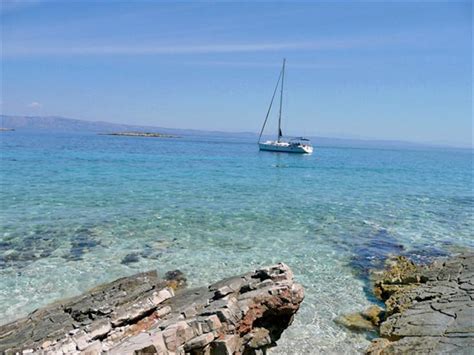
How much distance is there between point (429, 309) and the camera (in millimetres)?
11547

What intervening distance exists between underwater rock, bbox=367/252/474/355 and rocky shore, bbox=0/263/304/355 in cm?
325

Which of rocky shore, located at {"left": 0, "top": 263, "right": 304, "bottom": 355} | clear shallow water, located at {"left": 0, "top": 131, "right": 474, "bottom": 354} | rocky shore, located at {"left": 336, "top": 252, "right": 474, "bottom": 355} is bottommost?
clear shallow water, located at {"left": 0, "top": 131, "right": 474, "bottom": 354}

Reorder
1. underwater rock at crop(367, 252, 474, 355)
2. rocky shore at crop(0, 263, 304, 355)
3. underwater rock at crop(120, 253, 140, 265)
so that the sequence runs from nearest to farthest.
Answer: rocky shore at crop(0, 263, 304, 355) < underwater rock at crop(367, 252, 474, 355) < underwater rock at crop(120, 253, 140, 265)

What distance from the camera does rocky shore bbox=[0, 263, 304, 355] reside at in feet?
24.5

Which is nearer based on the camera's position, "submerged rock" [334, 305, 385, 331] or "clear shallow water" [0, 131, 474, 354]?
"submerged rock" [334, 305, 385, 331]

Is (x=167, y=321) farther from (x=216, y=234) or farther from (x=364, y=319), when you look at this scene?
(x=216, y=234)

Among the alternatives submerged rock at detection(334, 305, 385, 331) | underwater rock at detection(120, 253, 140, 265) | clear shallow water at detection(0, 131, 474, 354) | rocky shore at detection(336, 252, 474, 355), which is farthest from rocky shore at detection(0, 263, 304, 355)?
underwater rock at detection(120, 253, 140, 265)

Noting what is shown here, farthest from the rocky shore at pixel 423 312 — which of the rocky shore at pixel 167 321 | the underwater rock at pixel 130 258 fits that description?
the underwater rock at pixel 130 258

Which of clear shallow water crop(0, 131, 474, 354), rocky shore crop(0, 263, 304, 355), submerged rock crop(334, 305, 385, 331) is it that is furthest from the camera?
clear shallow water crop(0, 131, 474, 354)

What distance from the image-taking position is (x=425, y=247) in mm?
21312

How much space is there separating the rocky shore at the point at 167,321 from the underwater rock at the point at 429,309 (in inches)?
128

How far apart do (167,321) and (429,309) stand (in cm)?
761

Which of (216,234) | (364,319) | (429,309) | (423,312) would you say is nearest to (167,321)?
(364,319)

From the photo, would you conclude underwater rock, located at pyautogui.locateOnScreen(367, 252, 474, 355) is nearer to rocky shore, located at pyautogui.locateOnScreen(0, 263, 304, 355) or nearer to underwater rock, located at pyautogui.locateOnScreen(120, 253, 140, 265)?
rocky shore, located at pyautogui.locateOnScreen(0, 263, 304, 355)
